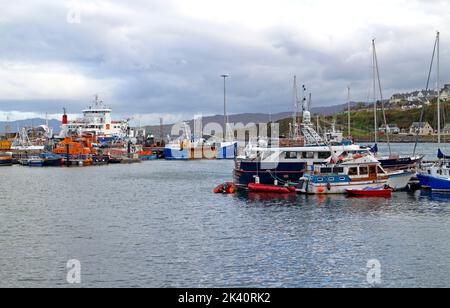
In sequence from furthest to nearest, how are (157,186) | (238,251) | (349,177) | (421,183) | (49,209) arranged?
1. (157,186)
2. (421,183)
3. (349,177)
4. (49,209)
5. (238,251)

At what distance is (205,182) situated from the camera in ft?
225

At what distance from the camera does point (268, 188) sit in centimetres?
5197

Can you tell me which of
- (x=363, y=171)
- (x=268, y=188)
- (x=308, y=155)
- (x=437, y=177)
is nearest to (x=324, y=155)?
(x=308, y=155)

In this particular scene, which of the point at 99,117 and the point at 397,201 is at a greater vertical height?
the point at 99,117

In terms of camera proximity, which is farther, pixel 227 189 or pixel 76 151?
pixel 76 151

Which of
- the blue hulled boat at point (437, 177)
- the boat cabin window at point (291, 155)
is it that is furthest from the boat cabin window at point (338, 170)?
the blue hulled boat at point (437, 177)

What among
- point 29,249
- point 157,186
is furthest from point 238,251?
point 157,186

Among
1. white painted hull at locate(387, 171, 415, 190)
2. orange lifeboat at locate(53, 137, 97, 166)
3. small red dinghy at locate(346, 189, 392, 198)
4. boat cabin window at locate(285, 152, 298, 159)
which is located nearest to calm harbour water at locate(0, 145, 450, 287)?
small red dinghy at locate(346, 189, 392, 198)

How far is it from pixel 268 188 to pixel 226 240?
21.6m

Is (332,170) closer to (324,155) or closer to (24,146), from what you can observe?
(324,155)

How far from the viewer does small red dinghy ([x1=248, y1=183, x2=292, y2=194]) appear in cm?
5106

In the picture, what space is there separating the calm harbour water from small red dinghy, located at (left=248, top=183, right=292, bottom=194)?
1626 mm
